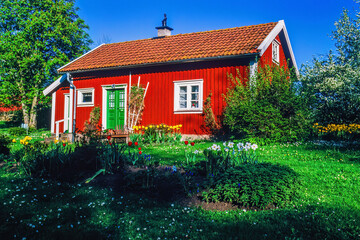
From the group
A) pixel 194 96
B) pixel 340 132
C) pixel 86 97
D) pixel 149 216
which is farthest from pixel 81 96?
pixel 149 216

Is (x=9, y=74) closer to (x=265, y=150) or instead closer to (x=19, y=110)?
(x=19, y=110)

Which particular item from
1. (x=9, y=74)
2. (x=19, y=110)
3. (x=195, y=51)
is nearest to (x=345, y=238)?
(x=195, y=51)

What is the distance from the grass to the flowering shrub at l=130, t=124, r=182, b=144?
20.6ft

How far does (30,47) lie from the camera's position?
71.5 feet

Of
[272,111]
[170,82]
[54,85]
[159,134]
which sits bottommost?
[159,134]

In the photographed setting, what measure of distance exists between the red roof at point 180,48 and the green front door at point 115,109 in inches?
55.3

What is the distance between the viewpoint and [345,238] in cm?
301

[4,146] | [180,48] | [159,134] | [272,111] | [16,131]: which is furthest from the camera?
[16,131]

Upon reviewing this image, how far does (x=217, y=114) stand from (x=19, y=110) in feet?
67.9

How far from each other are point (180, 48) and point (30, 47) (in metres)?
13.8

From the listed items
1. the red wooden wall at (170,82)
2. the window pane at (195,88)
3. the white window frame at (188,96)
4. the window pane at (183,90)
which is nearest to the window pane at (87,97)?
the red wooden wall at (170,82)

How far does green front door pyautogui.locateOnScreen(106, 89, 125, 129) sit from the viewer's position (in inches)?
561

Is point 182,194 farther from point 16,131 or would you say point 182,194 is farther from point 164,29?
point 16,131

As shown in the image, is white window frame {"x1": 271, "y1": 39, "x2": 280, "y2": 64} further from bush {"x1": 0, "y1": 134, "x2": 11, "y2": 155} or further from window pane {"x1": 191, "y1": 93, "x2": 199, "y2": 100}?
bush {"x1": 0, "y1": 134, "x2": 11, "y2": 155}
